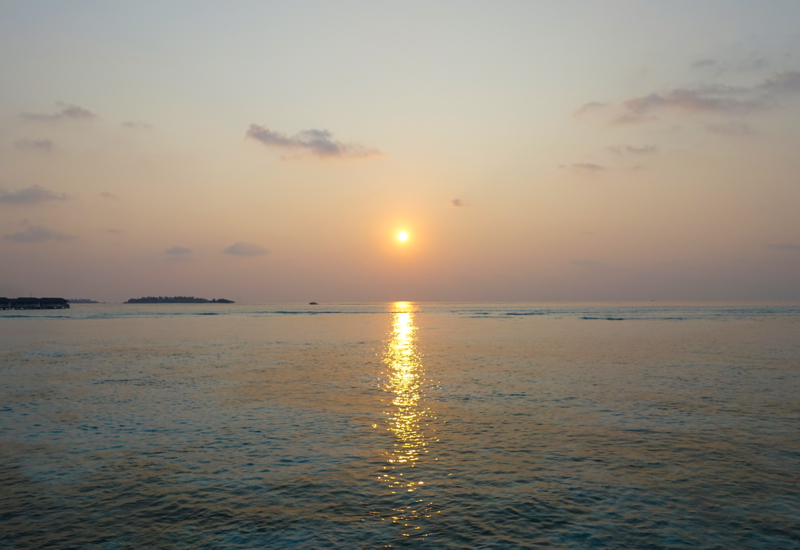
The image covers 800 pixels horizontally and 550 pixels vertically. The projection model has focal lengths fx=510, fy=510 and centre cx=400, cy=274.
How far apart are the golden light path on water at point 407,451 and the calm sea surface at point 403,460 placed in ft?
0.23

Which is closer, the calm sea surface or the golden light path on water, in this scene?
the calm sea surface

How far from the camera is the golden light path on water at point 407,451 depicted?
38.7 feet

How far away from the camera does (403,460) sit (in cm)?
1568

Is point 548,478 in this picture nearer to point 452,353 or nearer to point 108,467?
point 108,467

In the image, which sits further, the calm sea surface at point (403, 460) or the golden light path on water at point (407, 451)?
the golden light path on water at point (407, 451)

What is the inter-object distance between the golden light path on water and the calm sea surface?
7 cm

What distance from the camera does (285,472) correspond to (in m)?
14.6

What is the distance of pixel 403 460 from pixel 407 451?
94 centimetres

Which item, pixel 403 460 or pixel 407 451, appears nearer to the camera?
pixel 403 460

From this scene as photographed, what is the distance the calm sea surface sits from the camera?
1099 cm

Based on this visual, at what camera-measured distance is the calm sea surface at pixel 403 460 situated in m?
11.0

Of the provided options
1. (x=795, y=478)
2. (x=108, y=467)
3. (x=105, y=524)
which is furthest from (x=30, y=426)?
(x=795, y=478)

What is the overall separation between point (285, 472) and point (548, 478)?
291 inches

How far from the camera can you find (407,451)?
1661cm
